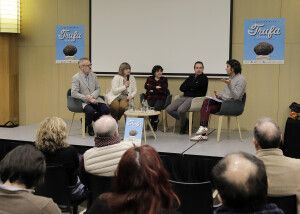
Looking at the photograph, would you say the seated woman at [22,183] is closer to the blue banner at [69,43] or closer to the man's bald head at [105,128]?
the man's bald head at [105,128]

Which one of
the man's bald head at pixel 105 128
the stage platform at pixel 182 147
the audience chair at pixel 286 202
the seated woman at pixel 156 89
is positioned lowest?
the stage platform at pixel 182 147

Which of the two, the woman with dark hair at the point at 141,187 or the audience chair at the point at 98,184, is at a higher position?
the woman with dark hair at the point at 141,187

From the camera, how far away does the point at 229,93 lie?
594 centimetres

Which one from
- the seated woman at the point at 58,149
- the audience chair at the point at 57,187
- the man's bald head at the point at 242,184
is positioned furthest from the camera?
the seated woman at the point at 58,149

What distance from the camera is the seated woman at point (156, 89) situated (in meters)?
6.54

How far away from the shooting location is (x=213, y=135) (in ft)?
20.6

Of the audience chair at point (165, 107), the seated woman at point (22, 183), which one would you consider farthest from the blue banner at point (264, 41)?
the seated woman at point (22, 183)

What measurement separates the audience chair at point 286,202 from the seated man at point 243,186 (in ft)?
3.16

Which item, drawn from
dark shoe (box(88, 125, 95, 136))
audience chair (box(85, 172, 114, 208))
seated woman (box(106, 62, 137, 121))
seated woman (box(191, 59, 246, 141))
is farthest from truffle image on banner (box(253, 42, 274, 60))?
audience chair (box(85, 172, 114, 208))

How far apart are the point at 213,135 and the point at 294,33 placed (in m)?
1.89

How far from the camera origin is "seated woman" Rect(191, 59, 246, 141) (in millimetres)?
5773

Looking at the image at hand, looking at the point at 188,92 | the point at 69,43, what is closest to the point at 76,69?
the point at 69,43

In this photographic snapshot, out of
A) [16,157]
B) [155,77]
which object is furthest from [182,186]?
[155,77]

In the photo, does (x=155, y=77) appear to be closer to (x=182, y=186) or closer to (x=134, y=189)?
(x=182, y=186)
